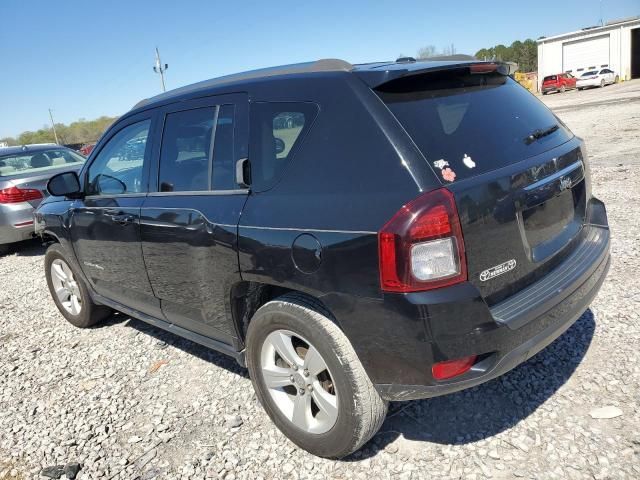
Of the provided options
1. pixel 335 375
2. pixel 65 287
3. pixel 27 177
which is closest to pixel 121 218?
pixel 65 287

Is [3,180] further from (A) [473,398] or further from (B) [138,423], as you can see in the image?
(A) [473,398]

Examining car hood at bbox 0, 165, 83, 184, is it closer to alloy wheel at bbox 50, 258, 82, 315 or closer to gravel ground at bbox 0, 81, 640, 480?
alloy wheel at bbox 50, 258, 82, 315

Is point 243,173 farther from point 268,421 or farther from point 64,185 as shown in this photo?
point 64,185

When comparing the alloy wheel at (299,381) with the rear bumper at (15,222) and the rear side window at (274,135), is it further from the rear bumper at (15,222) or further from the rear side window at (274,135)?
the rear bumper at (15,222)

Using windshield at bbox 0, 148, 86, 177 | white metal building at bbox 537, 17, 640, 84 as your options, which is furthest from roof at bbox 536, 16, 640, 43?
windshield at bbox 0, 148, 86, 177

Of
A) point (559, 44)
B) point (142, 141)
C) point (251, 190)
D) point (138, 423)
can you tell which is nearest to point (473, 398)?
point (251, 190)

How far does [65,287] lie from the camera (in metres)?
4.68

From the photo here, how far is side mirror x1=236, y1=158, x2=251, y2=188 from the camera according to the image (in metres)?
2.56

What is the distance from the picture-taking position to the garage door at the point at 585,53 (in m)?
42.3

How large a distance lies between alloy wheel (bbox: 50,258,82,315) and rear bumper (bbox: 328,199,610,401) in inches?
130

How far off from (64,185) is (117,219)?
83cm

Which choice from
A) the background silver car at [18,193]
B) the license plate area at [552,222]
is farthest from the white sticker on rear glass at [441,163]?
the background silver car at [18,193]

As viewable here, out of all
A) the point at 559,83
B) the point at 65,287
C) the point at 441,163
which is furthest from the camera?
the point at 559,83

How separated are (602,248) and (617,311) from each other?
3.67 ft
